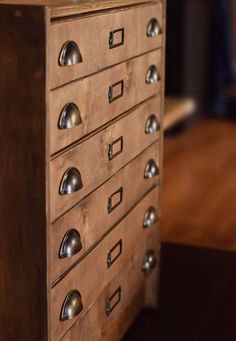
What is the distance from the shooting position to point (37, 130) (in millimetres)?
1721

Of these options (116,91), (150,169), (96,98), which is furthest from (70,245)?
(150,169)

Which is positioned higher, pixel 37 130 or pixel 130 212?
pixel 37 130

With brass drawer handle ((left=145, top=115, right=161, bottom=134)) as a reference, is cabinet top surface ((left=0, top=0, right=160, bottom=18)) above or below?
above

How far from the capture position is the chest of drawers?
5.60 feet

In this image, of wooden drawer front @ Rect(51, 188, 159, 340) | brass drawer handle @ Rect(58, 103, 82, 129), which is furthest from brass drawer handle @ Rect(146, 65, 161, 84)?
brass drawer handle @ Rect(58, 103, 82, 129)

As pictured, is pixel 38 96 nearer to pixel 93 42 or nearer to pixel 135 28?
pixel 93 42

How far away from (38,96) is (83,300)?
60 cm

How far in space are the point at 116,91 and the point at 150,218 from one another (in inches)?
23.1

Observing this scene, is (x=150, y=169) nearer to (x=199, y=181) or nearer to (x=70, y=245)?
(x=70, y=245)

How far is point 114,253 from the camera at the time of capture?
7.28ft

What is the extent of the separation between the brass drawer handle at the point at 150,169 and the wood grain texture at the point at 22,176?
771 millimetres

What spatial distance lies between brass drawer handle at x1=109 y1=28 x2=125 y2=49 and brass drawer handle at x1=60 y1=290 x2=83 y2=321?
651 mm

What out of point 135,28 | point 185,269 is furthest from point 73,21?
point 185,269

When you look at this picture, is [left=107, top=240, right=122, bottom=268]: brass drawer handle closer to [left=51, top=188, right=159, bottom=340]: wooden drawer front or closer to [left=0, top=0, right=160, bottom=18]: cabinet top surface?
[left=51, top=188, right=159, bottom=340]: wooden drawer front
